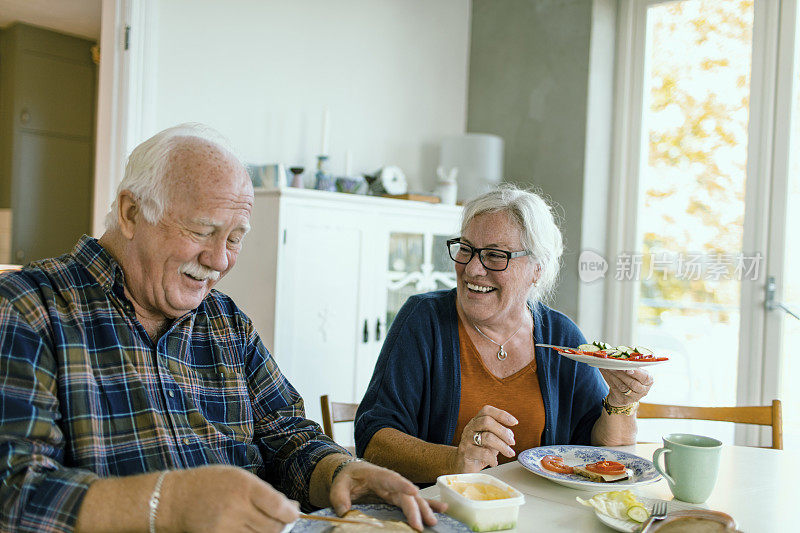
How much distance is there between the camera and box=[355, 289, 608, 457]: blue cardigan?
1599mm

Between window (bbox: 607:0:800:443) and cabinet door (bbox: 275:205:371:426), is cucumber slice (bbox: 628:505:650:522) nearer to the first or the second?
cabinet door (bbox: 275:205:371:426)

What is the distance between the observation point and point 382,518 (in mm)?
1040

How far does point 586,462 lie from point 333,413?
68cm

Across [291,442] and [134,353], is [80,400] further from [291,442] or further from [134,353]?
Answer: [291,442]

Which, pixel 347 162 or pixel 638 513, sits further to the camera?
pixel 347 162

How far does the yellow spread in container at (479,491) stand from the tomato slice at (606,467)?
284 mm

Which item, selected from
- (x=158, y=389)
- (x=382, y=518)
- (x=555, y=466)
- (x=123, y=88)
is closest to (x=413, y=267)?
(x=123, y=88)

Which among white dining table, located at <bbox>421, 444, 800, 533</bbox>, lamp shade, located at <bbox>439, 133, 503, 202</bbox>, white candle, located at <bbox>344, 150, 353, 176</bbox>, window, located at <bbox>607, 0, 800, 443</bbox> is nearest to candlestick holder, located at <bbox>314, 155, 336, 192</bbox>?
white candle, located at <bbox>344, 150, 353, 176</bbox>

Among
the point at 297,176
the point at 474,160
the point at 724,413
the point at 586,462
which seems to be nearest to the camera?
the point at 586,462

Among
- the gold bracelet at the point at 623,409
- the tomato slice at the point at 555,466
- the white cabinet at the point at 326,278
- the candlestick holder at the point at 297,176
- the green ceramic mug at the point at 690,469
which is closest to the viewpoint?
the green ceramic mug at the point at 690,469

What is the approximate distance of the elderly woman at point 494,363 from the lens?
→ 5.22ft

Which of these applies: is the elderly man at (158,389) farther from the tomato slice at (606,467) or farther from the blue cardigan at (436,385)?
the tomato slice at (606,467)

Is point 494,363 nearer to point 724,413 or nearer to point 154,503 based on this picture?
point 724,413

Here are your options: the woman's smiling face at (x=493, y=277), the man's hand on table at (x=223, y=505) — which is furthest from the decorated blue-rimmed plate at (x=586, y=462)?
the man's hand on table at (x=223, y=505)
